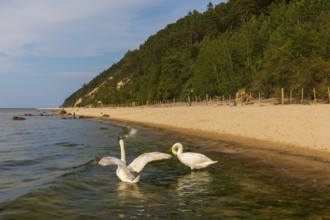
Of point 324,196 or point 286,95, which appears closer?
point 324,196

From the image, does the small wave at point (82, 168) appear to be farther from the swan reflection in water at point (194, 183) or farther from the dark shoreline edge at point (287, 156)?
the dark shoreline edge at point (287, 156)

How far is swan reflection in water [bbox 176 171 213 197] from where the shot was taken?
9583 mm

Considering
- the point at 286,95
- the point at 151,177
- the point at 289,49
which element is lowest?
the point at 151,177

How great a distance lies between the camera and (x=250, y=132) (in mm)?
22734

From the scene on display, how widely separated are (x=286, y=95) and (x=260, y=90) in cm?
850

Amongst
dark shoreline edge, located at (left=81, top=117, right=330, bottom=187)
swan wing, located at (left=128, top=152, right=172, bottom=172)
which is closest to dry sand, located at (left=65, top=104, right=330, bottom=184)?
dark shoreline edge, located at (left=81, top=117, right=330, bottom=187)

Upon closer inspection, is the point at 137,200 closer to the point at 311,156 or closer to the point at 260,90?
the point at 311,156

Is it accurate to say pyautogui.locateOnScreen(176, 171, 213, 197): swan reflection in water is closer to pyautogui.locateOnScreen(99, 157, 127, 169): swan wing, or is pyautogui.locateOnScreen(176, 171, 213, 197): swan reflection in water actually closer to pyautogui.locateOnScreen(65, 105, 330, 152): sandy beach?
pyautogui.locateOnScreen(99, 157, 127, 169): swan wing

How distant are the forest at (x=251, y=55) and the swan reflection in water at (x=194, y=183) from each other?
34330 mm

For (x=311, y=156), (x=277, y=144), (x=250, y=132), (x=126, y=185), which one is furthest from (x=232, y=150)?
(x=126, y=185)

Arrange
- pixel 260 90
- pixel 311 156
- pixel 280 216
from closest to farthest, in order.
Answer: pixel 280 216
pixel 311 156
pixel 260 90

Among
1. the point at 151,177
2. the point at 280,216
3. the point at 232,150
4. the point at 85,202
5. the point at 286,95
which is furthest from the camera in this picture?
the point at 286,95

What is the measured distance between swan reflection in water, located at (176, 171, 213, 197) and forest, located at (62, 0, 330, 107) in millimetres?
34330

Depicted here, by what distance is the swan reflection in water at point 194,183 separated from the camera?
958 cm
